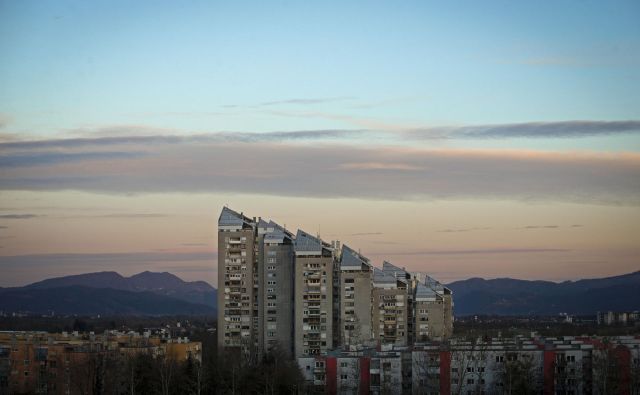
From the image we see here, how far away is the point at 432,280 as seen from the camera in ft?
236

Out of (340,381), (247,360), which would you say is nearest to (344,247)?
(247,360)

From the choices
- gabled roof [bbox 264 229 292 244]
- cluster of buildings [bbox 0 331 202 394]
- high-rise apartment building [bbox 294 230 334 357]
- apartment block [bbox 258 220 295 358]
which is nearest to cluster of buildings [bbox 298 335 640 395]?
high-rise apartment building [bbox 294 230 334 357]

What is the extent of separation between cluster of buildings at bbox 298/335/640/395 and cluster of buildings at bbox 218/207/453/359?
8.86 m

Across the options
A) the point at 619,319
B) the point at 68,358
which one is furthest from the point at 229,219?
the point at 619,319

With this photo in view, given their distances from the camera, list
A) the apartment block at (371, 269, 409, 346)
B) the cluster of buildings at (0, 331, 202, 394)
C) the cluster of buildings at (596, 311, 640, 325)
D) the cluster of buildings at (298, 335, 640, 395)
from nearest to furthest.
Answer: the cluster of buildings at (298, 335, 640, 395) → the cluster of buildings at (0, 331, 202, 394) → the apartment block at (371, 269, 409, 346) → the cluster of buildings at (596, 311, 640, 325)

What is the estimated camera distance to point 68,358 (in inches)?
2195

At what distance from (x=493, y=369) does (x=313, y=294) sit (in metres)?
14.2

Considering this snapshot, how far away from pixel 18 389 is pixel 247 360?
9.88 meters

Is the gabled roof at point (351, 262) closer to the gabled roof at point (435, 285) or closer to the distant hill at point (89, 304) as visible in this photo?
the gabled roof at point (435, 285)

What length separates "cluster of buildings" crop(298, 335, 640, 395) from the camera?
4506 centimetres

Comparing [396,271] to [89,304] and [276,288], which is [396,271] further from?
[89,304]

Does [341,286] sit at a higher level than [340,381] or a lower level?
higher

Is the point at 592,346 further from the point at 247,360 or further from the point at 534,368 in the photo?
the point at 247,360

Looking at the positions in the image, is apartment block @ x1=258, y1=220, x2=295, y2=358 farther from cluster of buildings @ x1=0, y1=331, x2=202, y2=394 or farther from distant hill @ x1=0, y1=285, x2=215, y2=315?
distant hill @ x1=0, y1=285, x2=215, y2=315
